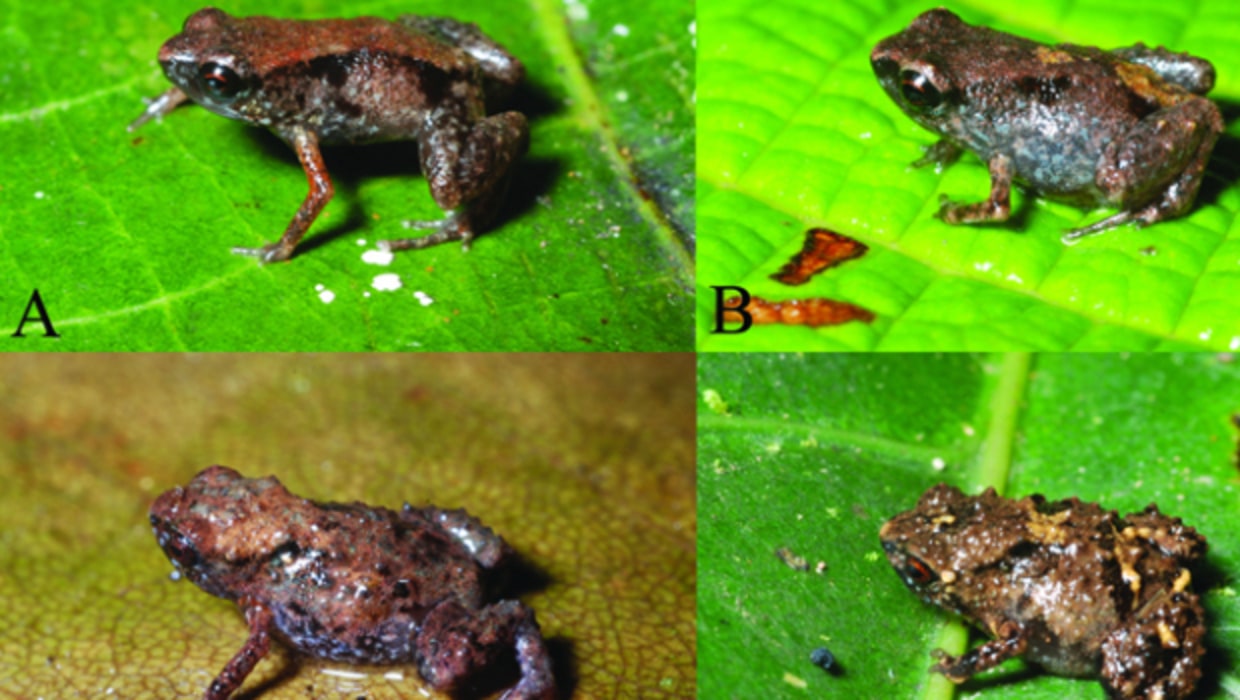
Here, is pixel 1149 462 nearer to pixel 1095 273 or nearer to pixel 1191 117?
pixel 1095 273

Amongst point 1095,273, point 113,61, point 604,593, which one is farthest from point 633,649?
point 113,61

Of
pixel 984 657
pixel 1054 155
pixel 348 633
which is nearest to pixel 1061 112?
pixel 1054 155

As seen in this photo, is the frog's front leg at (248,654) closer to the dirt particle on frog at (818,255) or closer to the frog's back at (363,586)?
the frog's back at (363,586)

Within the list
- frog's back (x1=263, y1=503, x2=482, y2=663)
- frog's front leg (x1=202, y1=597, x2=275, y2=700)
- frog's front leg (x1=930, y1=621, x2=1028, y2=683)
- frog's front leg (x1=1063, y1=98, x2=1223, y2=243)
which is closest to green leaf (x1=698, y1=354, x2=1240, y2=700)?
frog's front leg (x1=930, y1=621, x2=1028, y2=683)

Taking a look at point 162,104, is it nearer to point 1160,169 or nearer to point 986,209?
point 986,209

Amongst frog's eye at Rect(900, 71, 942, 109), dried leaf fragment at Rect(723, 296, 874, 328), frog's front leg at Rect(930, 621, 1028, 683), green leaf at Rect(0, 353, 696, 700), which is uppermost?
frog's eye at Rect(900, 71, 942, 109)

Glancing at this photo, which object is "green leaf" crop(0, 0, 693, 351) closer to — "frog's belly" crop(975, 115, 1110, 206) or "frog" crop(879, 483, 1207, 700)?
"frog" crop(879, 483, 1207, 700)
